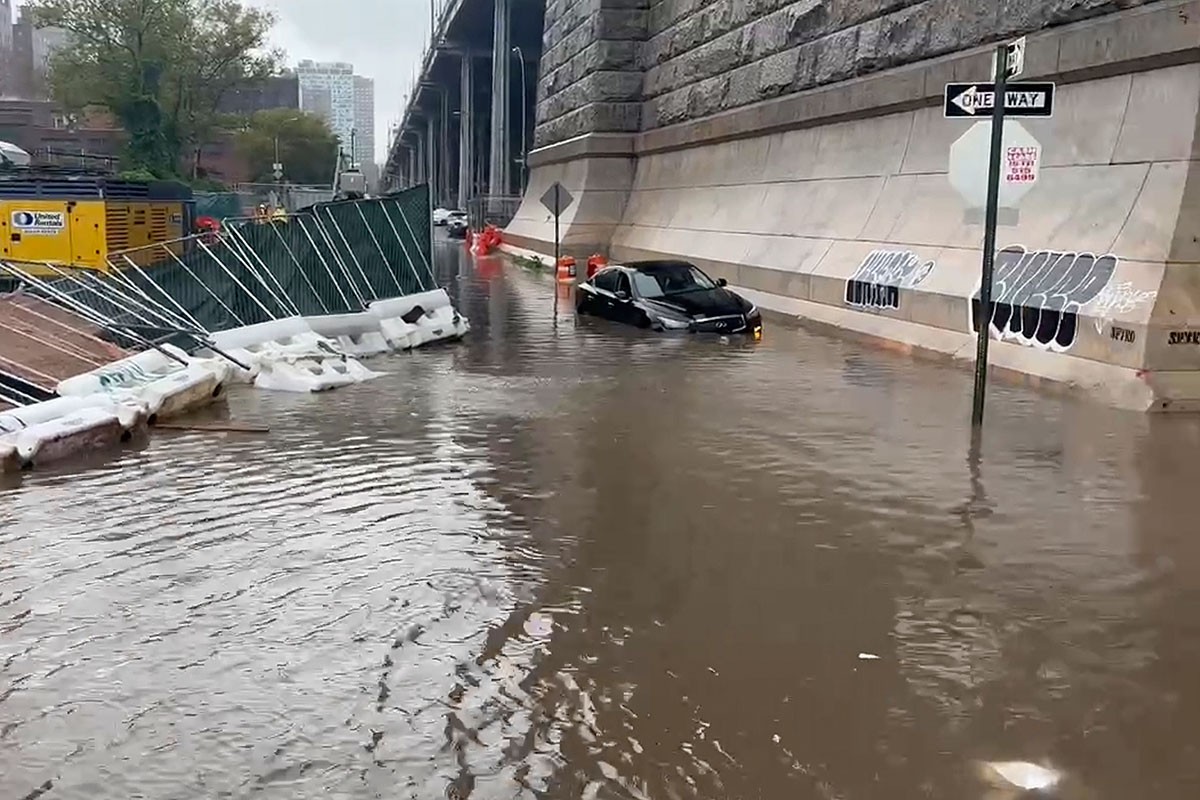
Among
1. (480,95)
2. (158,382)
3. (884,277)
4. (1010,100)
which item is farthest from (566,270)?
(480,95)

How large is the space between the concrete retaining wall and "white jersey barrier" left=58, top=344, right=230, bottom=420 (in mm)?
8620

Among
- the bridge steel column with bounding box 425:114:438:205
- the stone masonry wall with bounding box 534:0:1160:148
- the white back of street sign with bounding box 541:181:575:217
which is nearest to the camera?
the stone masonry wall with bounding box 534:0:1160:148

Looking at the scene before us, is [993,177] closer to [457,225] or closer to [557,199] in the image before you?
[557,199]

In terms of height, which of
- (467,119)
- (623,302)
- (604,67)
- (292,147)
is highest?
(292,147)

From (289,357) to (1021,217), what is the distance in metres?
9.12

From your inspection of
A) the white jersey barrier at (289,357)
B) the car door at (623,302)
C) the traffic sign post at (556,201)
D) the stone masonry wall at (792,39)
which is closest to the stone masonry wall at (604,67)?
the stone masonry wall at (792,39)

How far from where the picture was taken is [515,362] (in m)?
16.2

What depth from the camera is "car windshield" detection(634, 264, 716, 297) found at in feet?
66.6

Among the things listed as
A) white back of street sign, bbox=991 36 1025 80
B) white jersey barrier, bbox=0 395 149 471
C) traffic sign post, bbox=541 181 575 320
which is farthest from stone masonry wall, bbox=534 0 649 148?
white jersey barrier, bbox=0 395 149 471

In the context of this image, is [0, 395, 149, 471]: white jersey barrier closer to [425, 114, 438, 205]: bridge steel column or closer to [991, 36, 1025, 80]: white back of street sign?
[991, 36, 1025, 80]: white back of street sign

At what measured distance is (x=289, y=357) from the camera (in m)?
13.9

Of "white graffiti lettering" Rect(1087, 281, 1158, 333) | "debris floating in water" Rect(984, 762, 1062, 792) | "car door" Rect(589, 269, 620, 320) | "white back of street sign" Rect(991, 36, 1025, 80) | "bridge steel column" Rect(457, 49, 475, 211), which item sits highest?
"bridge steel column" Rect(457, 49, 475, 211)

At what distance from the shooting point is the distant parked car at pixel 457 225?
76000 millimetres

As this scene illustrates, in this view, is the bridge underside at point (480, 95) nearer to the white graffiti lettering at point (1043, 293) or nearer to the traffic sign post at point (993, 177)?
the white graffiti lettering at point (1043, 293)
